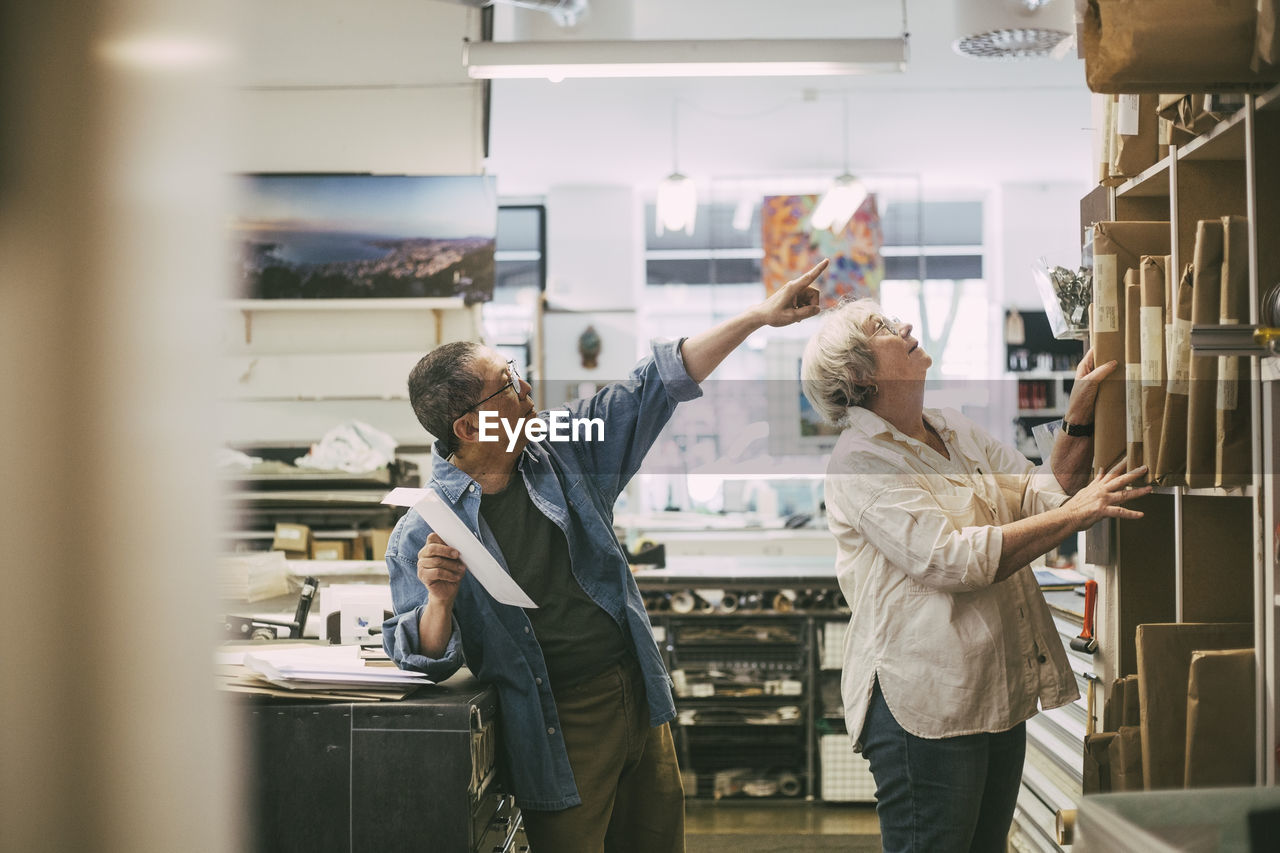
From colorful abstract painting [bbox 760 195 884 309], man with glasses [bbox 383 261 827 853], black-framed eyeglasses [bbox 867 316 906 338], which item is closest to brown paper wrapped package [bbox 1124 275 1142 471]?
black-framed eyeglasses [bbox 867 316 906 338]

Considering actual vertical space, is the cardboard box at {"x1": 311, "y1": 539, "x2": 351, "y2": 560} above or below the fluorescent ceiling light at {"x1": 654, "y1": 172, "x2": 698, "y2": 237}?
below

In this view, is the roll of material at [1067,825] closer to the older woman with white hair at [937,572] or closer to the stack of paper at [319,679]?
the older woman with white hair at [937,572]

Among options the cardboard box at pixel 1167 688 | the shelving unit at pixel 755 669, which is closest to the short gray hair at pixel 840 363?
the cardboard box at pixel 1167 688

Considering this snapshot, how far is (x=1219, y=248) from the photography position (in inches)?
50.9

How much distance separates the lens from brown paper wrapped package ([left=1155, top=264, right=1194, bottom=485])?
1.37 metres

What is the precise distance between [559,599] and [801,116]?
5161 mm

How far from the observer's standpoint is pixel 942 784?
1.53m

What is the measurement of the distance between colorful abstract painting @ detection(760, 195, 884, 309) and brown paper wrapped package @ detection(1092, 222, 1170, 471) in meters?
5.45

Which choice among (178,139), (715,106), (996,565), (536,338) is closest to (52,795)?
(178,139)

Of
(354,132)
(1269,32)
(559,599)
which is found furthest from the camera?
(354,132)

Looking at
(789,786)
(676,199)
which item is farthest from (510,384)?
(676,199)

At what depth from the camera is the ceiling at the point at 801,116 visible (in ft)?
15.5

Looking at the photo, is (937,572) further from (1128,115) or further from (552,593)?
(1128,115)

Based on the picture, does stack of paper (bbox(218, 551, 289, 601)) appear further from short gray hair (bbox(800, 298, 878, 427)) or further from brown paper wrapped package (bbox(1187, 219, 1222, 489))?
brown paper wrapped package (bbox(1187, 219, 1222, 489))
